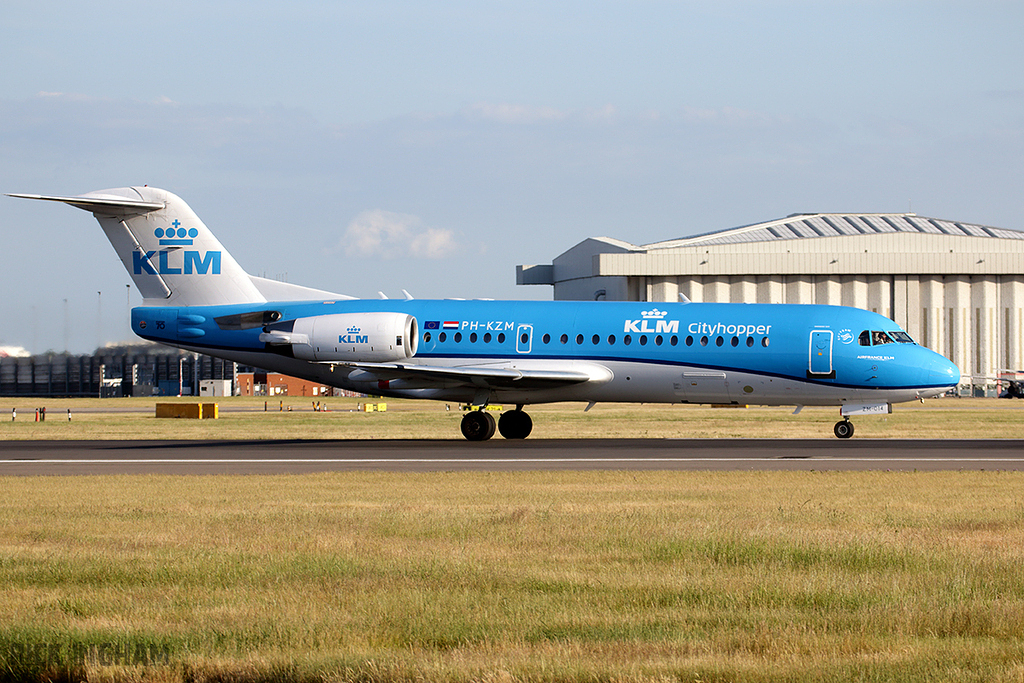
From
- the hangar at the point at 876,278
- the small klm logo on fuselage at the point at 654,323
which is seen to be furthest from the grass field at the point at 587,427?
the hangar at the point at 876,278

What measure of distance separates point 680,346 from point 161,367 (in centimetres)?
11322

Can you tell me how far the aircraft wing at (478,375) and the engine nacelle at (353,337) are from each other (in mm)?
400

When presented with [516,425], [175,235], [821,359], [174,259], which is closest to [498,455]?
[516,425]

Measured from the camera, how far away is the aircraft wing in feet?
107

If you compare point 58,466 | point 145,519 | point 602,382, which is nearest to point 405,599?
point 145,519

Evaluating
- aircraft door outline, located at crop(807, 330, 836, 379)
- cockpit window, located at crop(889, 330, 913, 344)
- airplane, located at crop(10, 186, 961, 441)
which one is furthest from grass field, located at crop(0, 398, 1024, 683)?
cockpit window, located at crop(889, 330, 913, 344)

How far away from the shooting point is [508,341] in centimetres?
3425

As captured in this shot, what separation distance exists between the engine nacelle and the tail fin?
10.2ft

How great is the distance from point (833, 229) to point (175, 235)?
77.3m

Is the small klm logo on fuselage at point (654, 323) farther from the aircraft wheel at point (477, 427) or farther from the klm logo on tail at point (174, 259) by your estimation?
the klm logo on tail at point (174, 259)

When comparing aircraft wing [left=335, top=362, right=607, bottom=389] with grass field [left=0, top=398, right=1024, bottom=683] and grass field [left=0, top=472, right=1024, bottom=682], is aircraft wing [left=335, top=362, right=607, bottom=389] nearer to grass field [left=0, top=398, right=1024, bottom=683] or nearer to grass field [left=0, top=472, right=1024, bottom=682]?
grass field [left=0, top=398, right=1024, bottom=683]

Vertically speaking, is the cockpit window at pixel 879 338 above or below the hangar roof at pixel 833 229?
below

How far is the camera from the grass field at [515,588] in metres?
7.79

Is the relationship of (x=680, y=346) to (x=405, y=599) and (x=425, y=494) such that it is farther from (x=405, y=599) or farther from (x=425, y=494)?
(x=405, y=599)
